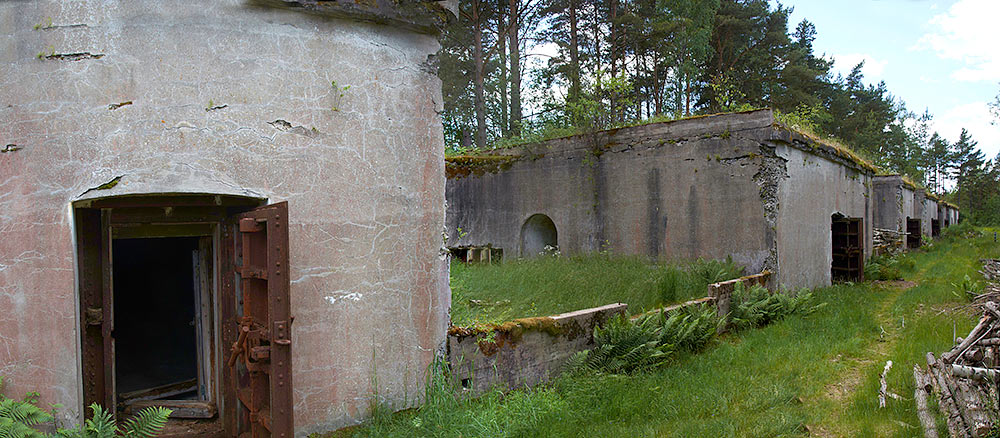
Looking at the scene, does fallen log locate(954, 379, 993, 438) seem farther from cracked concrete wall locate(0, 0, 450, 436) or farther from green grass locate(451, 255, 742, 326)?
cracked concrete wall locate(0, 0, 450, 436)

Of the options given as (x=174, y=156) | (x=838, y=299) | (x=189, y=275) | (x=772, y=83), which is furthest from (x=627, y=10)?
(x=174, y=156)

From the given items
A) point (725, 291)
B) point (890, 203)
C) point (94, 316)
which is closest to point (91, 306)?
point (94, 316)

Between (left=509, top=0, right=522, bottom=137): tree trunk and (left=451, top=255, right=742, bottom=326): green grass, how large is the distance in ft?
36.9

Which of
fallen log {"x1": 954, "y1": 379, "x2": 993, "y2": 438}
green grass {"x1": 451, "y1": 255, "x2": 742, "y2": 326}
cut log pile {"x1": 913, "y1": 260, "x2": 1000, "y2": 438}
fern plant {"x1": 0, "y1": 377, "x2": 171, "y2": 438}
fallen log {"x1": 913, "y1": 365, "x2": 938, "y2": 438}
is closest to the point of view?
fern plant {"x1": 0, "y1": 377, "x2": 171, "y2": 438}

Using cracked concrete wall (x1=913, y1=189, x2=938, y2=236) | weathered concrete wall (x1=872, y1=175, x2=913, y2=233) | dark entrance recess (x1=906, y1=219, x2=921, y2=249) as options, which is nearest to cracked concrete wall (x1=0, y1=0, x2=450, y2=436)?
weathered concrete wall (x1=872, y1=175, x2=913, y2=233)

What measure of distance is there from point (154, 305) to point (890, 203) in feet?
82.9

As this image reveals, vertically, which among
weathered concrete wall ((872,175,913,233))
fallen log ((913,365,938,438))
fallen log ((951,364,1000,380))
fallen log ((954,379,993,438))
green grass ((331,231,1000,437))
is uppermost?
weathered concrete wall ((872,175,913,233))

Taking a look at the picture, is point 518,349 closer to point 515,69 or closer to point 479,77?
point 479,77

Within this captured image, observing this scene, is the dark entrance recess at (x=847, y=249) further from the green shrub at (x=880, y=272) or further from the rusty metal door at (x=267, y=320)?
the rusty metal door at (x=267, y=320)

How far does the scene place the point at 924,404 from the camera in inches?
188

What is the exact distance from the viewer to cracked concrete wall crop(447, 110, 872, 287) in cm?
1026

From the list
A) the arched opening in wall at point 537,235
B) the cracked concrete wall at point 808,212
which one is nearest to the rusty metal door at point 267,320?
the cracked concrete wall at point 808,212

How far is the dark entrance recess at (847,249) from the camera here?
13.1 m

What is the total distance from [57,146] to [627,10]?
21.5 meters
